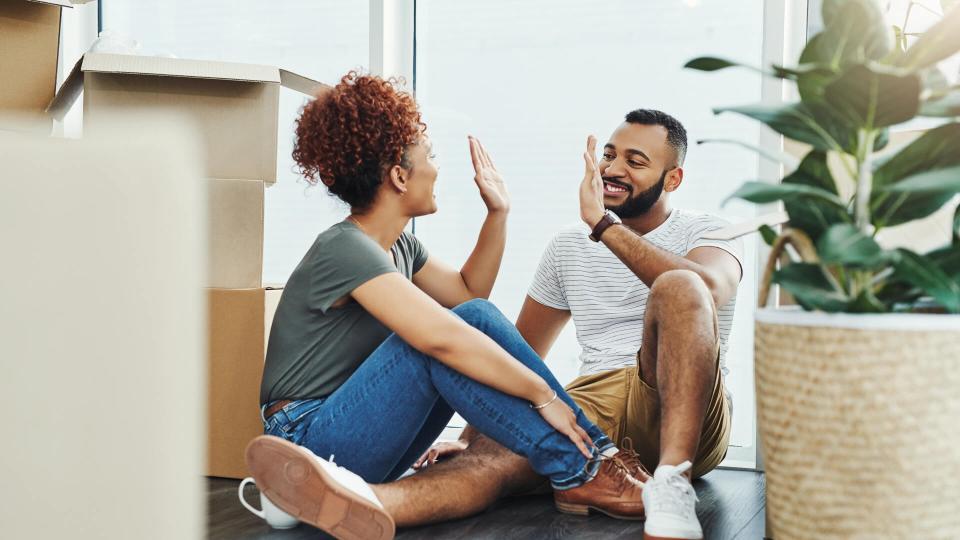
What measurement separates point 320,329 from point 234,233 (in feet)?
1.56

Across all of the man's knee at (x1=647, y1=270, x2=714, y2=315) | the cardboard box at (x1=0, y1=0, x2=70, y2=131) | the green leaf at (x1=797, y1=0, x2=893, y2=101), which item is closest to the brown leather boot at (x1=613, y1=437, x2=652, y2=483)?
the man's knee at (x1=647, y1=270, x2=714, y2=315)

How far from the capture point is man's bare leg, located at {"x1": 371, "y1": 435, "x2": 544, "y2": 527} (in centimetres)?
163

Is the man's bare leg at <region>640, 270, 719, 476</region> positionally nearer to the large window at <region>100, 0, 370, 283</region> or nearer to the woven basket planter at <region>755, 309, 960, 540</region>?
the woven basket planter at <region>755, 309, 960, 540</region>

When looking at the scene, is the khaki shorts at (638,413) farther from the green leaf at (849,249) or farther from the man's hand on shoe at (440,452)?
the green leaf at (849,249)

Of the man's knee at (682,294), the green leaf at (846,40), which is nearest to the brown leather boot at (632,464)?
the man's knee at (682,294)

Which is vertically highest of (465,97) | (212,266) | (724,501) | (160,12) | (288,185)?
(160,12)

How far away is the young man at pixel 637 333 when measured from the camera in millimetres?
1618

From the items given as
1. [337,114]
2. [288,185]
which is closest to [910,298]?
[337,114]

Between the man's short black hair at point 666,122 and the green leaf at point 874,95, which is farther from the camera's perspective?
the man's short black hair at point 666,122

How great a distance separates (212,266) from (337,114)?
53cm

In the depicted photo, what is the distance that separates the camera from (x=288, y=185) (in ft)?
9.14

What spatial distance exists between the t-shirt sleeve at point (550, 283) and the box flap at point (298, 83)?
677mm

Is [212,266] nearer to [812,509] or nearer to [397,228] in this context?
[397,228]

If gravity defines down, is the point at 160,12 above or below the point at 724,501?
above
